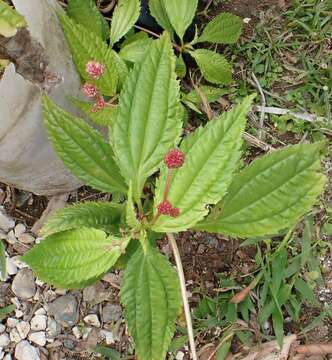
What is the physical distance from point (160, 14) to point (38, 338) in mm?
845

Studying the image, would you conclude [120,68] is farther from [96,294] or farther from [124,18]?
[96,294]

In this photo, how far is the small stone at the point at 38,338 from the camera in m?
1.70

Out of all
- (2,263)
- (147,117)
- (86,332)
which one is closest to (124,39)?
(147,117)

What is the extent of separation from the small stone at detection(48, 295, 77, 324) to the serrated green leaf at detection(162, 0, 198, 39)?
710 millimetres

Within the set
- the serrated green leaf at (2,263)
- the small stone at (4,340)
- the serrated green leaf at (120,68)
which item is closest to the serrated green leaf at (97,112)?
the serrated green leaf at (120,68)

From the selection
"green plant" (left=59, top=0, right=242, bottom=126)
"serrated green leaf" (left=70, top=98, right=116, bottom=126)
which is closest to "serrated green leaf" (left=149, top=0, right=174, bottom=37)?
"green plant" (left=59, top=0, right=242, bottom=126)

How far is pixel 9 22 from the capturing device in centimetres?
103

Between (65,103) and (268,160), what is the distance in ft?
1.60

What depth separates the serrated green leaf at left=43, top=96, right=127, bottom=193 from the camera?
4.03 feet

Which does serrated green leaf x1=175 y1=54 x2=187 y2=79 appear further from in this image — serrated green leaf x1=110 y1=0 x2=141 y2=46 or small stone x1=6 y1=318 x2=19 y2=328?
small stone x1=6 y1=318 x2=19 y2=328

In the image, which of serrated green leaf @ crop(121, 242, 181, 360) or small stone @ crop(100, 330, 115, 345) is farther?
small stone @ crop(100, 330, 115, 345)

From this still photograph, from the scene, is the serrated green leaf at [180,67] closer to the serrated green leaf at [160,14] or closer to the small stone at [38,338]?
the serrated green leaf at [160,14]

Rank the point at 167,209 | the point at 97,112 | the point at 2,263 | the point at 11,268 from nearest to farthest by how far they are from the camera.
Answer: the point at 167,209 < the point at 97,112 < the point at 2,263 < the point at 11,268

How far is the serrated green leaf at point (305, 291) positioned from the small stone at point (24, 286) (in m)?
0.65
